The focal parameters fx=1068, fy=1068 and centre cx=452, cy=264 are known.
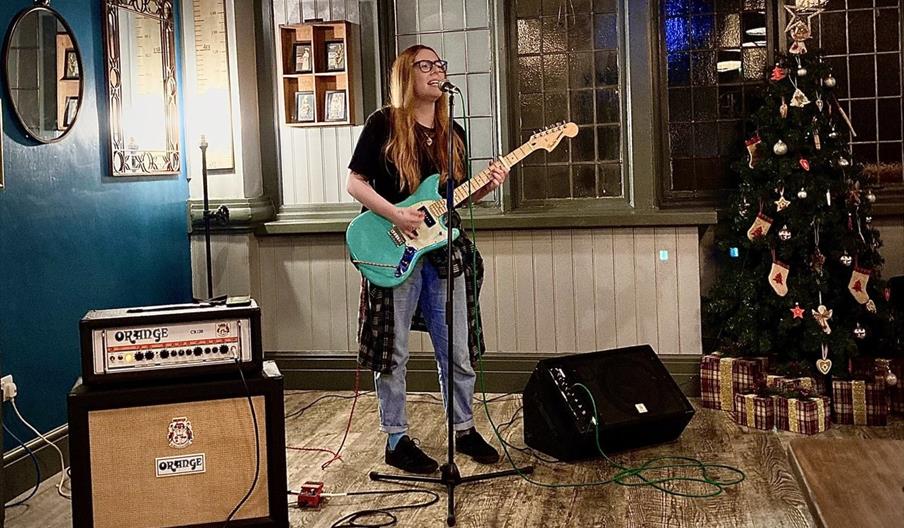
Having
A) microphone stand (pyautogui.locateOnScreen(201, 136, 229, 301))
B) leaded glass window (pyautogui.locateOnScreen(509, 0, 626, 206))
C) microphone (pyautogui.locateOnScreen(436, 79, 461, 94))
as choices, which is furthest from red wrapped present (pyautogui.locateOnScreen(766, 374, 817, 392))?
microphone stand (pyautogui.locateOnScreen(201, 136, 229, 301))

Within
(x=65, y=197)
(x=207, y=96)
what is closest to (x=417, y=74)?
(x=65, y=197)

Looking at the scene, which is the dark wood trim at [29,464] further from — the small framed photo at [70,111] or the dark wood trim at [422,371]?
the dark wood trim at [422,371]

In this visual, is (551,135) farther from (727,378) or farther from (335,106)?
(335,106)

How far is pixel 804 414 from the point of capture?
418cm

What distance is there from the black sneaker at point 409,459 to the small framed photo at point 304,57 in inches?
81.4

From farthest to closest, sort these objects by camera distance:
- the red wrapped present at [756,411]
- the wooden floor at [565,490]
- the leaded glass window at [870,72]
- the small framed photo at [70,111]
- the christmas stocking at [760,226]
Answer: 1. the leaded glass window at [870,72]
2. the christmas stocking at [760,226]
3. the red wrapped present at [756,411]
4. the small framed photo at [70,111]
5. the wooden floor at [565,490]

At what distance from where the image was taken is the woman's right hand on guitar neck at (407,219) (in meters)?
3.64

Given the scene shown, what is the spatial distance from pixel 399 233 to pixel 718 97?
2094 mm

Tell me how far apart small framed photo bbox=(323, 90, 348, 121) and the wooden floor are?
4.92ft

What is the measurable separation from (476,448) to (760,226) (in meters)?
1.61

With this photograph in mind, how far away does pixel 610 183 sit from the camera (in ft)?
16.9

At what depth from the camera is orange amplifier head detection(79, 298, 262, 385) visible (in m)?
2.96

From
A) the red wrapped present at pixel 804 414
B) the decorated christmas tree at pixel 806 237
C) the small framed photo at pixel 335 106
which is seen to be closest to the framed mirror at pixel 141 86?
the small framed photo at pixel 335 106

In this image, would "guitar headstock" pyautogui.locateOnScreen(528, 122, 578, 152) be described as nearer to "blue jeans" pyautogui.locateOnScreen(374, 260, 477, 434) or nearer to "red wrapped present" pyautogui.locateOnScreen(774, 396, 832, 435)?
"blue jeans" pyautogui.locateOnScreen(374, 260, 477, 434)
